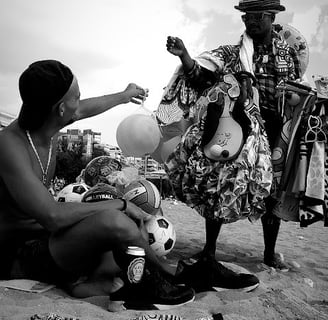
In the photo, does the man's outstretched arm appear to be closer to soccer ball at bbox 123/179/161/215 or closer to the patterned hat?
soccer ball at bbox 123/179/161/215

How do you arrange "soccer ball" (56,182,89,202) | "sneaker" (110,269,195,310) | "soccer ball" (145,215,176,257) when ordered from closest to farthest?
"sneaker" (110,269,195,310) → "soccer ball" (145,215,176,257) → "soccer ball" (56,182,89,202)

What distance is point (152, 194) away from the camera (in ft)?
10.5

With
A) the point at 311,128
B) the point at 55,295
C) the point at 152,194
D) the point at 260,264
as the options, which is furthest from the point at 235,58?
the point at 55,295

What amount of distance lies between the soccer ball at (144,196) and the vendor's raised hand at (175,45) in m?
1.19

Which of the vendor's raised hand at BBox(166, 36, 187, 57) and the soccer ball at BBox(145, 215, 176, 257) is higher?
the vendor's raised hand at BBox(166, 36, 187, 57)

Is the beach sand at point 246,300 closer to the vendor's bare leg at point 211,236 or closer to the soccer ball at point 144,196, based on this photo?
the vendor's bare leg at point 211,236

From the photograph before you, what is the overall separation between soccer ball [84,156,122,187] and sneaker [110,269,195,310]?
67.0 inches

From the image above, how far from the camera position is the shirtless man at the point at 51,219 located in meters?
2.19

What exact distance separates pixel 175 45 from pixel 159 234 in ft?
5.38

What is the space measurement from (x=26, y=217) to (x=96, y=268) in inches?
22.0

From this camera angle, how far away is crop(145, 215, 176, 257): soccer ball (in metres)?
3.14

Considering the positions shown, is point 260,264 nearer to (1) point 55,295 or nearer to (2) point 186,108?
(2) point 186,108

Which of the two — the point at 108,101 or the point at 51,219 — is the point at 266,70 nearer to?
the point at 108,101

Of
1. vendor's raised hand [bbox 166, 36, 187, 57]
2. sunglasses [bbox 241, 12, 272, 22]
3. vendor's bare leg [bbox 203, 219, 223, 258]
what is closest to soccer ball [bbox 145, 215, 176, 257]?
vendor's bare leg [bbox 203, 219, 223, 258]
